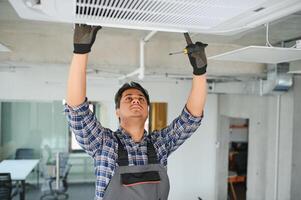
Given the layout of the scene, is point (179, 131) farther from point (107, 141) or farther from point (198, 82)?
point (107, 141)

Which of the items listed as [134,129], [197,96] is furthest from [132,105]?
[197,96]

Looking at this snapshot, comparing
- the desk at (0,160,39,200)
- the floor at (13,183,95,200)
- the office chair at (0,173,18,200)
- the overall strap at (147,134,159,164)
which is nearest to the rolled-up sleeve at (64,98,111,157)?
the overall strap at (147,134,159,164)

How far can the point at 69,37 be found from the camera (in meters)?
3.14

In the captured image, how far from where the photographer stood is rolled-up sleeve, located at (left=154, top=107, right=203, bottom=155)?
5.24 feet

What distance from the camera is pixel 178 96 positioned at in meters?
6.46

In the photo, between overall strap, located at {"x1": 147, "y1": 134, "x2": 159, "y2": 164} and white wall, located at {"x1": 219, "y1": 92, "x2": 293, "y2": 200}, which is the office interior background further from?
overall strap, located at {"x1": 147, "y1": 134, "x2": 159, "y2": 164}

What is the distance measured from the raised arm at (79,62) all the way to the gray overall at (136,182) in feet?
1.18

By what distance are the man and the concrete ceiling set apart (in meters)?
1.53

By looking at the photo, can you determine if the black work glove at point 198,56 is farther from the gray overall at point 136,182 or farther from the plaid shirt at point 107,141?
the gray overall at point 136,182

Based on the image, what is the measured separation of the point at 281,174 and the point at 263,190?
65 centimetres

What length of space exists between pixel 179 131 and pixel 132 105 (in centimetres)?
30

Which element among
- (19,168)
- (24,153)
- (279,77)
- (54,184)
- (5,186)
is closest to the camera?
(279,77)

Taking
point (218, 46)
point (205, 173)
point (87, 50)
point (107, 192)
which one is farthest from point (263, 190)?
point (87, 50)

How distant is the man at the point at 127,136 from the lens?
1258mm
